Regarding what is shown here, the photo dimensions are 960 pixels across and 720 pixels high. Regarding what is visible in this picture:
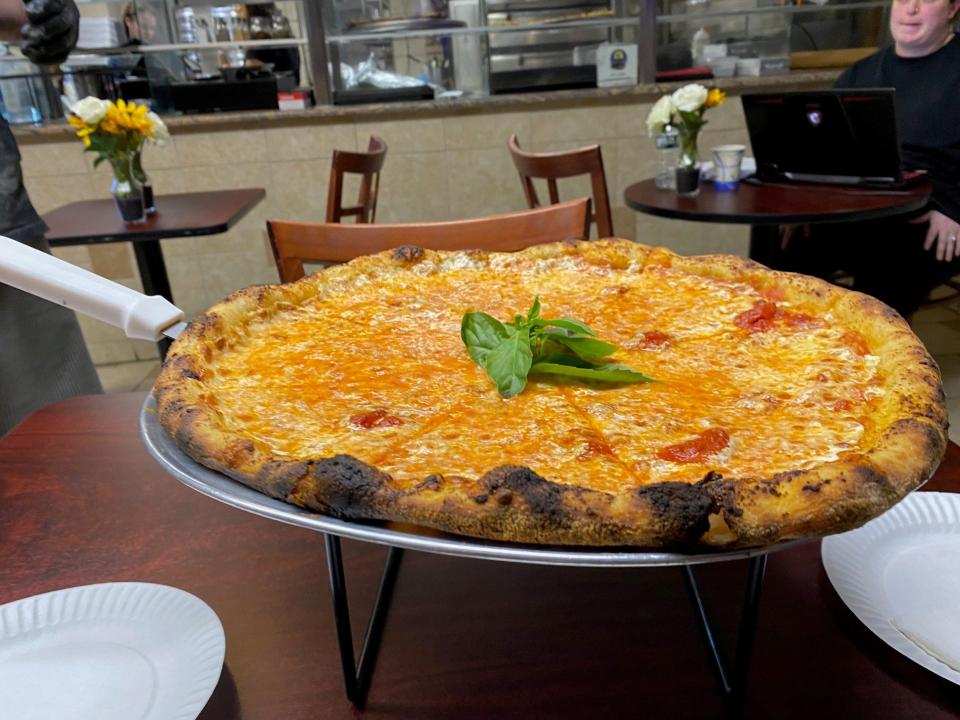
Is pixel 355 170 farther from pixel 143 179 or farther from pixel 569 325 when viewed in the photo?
pixel 569 325

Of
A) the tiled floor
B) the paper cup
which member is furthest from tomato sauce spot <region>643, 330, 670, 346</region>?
the tiled floor

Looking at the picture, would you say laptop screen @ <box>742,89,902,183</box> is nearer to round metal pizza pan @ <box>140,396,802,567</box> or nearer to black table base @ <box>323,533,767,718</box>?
black table base @ <box>323,533,767,718</box>

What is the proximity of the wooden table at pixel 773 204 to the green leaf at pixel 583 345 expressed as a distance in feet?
5.02

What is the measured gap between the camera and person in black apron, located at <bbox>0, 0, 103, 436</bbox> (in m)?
1.65

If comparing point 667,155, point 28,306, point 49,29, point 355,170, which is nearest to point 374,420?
point 28,306

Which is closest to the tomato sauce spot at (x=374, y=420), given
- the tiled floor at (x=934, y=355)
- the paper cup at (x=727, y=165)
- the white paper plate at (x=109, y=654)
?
the white paper plate at (x=109, y=654)

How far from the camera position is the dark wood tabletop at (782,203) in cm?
206

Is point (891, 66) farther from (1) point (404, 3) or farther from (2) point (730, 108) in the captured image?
(1) point (404, 3)

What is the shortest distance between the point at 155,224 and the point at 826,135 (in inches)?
83.4

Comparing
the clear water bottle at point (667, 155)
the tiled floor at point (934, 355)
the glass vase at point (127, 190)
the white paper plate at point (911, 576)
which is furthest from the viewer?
the tiled floor at point (934, 355)

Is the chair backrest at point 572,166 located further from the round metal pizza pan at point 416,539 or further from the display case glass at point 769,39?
the round metal pizza pan at point 416,539

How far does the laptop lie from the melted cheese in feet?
4.72

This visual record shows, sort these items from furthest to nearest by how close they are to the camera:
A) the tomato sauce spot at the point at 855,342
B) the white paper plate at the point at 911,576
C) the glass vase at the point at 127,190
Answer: the glass vase at the point at 127,190, the tomato sauce spot at the point at 855,342, the white paper plate at the point at 911,576

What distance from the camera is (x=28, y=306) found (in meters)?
1.74
